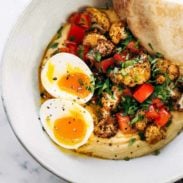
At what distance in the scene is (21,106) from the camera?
2033 millimetres

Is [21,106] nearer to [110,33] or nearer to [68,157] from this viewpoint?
[68,157]

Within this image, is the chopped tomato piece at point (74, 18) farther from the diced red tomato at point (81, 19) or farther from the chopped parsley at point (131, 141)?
the chopped parsley at point (131, 141)

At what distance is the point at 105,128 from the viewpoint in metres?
2.07

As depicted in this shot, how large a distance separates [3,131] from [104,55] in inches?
20.5

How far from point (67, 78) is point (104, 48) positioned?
0.18 meters

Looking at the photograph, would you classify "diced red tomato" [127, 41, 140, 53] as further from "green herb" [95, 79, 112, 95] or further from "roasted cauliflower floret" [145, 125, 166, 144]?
"roasted cauliflower floret" [145, 125, 166, 144]

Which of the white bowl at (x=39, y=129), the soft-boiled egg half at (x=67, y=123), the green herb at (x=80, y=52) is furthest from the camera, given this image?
the green herb at (x=80, y=52)

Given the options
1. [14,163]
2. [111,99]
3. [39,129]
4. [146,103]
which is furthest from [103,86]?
[14,163]

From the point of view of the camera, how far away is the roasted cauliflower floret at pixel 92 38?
2135 millimetres

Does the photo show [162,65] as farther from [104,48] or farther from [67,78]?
[67,78]

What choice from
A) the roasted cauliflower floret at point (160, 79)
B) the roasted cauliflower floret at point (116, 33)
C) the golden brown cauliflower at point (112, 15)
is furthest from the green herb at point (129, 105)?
the golden brown cauliflower at point (112, 15)

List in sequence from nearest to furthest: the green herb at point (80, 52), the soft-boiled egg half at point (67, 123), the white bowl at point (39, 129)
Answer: the white bowl at point (39, 129)
the soft-boiled egg half at point (67, 123)
the green herb at point (80, 52)

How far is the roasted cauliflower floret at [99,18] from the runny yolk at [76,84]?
0.70ft

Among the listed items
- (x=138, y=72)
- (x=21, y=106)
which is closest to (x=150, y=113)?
(x=138, y=72)
